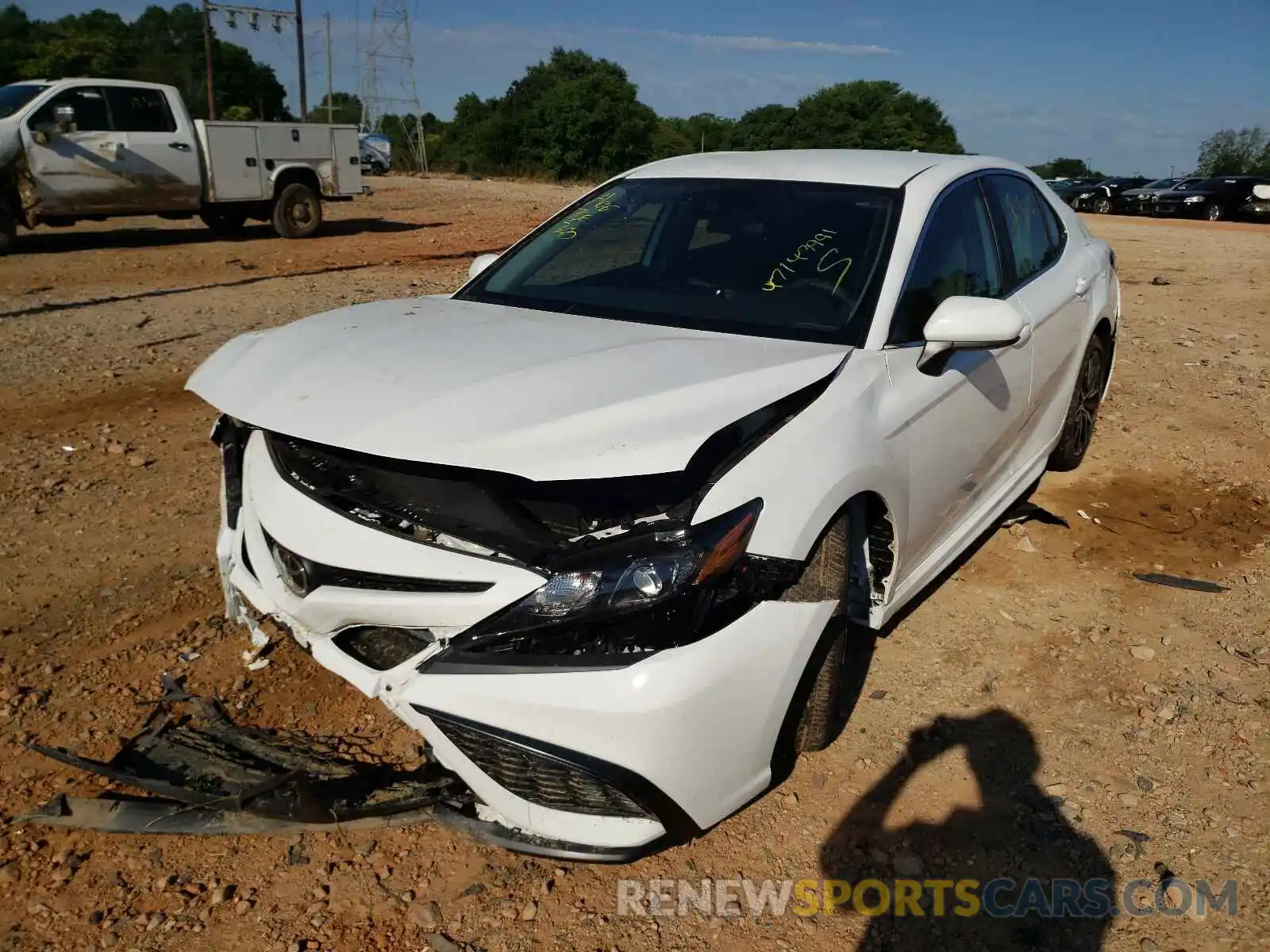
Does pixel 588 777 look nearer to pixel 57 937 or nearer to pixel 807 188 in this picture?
pixel 57 937

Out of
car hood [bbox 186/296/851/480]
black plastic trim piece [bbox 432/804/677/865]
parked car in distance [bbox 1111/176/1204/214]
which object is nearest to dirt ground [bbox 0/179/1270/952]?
black plastic trim piece [bbox 432/804/677/865]

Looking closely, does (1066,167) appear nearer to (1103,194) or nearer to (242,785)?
(1103,194)

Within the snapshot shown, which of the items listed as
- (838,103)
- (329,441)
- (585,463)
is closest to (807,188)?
(585,463)

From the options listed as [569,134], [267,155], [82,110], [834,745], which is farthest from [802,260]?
[569,134]

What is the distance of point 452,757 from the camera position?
2.08 metres

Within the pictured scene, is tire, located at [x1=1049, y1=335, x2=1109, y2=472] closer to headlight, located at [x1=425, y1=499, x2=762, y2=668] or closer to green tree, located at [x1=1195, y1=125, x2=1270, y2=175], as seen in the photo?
headlight, located at [x1=425, y1=499, x2=762, y2=668]

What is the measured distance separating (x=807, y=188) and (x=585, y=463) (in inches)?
68.6

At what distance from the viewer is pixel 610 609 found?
1.97 m

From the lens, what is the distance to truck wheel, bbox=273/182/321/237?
1403cm

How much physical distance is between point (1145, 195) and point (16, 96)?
28386 millimetres

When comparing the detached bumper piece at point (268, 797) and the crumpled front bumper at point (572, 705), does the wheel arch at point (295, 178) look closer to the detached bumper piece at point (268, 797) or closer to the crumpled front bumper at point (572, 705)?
the detached bumper piece at point (268, 797)

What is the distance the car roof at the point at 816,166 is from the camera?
335cm

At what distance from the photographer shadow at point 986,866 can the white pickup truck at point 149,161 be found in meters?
12.6

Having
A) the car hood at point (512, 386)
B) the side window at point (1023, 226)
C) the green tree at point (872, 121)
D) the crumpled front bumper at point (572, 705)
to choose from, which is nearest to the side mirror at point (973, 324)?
the car hood at point (512, 386)
